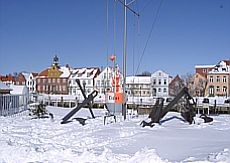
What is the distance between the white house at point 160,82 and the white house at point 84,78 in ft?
43.4

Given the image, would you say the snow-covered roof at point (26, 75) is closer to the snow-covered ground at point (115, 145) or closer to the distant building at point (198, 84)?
the distant building at point (198, 84)

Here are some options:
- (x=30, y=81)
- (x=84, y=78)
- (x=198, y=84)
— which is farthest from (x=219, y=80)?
(x=30, y=81)

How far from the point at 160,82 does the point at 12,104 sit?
4891 centimetres

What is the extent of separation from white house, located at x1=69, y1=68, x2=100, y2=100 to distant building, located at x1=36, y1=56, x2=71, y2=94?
140cm

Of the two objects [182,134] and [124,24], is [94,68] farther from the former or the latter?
[182,134]

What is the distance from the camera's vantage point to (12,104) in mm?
20797

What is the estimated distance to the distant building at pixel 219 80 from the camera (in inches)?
2255

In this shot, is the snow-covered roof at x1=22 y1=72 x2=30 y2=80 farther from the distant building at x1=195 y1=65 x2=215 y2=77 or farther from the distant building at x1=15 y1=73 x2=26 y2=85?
the distant building at x1=195 y1=65 x2=215 y2=77

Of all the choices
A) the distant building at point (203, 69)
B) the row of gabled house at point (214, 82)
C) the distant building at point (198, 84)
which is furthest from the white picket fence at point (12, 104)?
the distant building at point (203, 69)

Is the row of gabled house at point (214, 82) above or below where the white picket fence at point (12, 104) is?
above

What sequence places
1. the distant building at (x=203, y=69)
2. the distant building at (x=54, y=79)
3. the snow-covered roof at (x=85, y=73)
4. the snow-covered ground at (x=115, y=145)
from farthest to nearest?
the distant building at (x=54, y=79) < the snow-covered roof at (x=85, y=73) < the distant building at (x=203, y=69) < the snow-covered ground at (x=115, y=145)

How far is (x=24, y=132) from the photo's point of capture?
1116 cm

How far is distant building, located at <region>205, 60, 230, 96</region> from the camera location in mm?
57281

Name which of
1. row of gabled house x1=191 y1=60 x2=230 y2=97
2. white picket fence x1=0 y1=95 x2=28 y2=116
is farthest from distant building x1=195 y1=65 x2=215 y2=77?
A: white picket fence x1=0 y1=95 x2=28 y2=116
